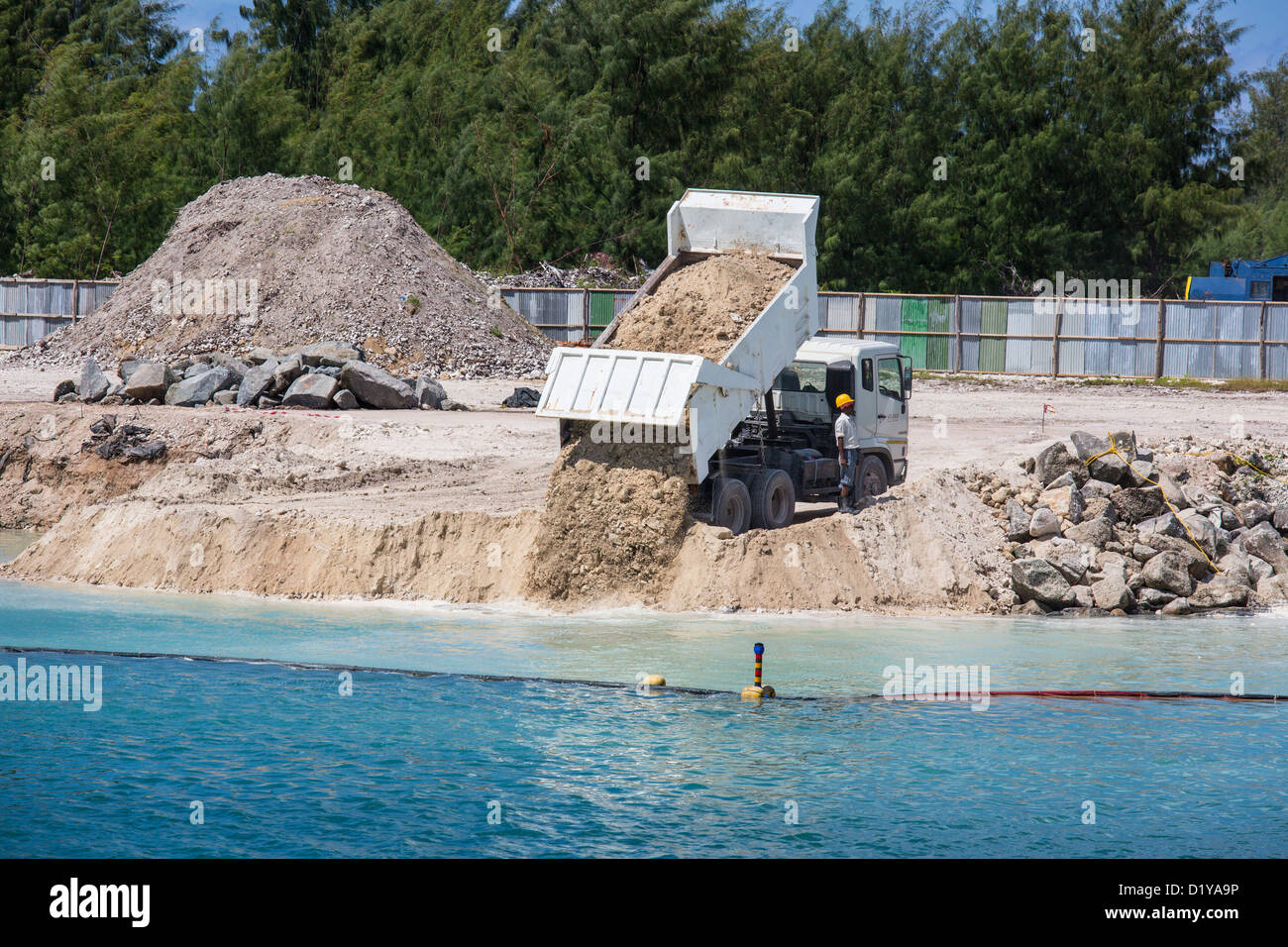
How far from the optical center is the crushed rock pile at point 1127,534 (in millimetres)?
15742

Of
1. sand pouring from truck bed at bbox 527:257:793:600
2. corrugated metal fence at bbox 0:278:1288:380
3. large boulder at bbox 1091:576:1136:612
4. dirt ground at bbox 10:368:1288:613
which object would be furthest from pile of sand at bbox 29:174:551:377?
large boulder at bbox 1091:576:1136:612

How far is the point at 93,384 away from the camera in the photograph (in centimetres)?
2564

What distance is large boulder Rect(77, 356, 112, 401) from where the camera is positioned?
25.5m

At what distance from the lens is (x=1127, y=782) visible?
9.77 m

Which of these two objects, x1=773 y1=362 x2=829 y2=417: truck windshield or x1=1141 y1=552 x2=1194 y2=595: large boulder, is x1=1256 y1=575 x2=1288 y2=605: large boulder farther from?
x1=773 y1=362 x2=829 y2=417: truck windshield

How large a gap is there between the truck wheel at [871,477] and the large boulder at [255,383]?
12512 millimetres

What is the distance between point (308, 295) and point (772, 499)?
1945 cm

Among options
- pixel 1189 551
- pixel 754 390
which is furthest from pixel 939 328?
pixel 754 390

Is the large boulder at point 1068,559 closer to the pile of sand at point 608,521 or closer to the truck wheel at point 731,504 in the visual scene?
the truck wheel at point 731,504

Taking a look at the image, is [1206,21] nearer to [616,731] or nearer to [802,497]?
[802,497]

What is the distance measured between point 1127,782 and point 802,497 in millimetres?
8037

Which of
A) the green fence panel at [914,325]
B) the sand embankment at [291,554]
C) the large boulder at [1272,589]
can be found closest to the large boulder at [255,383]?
the sand embankment at [291,554]
